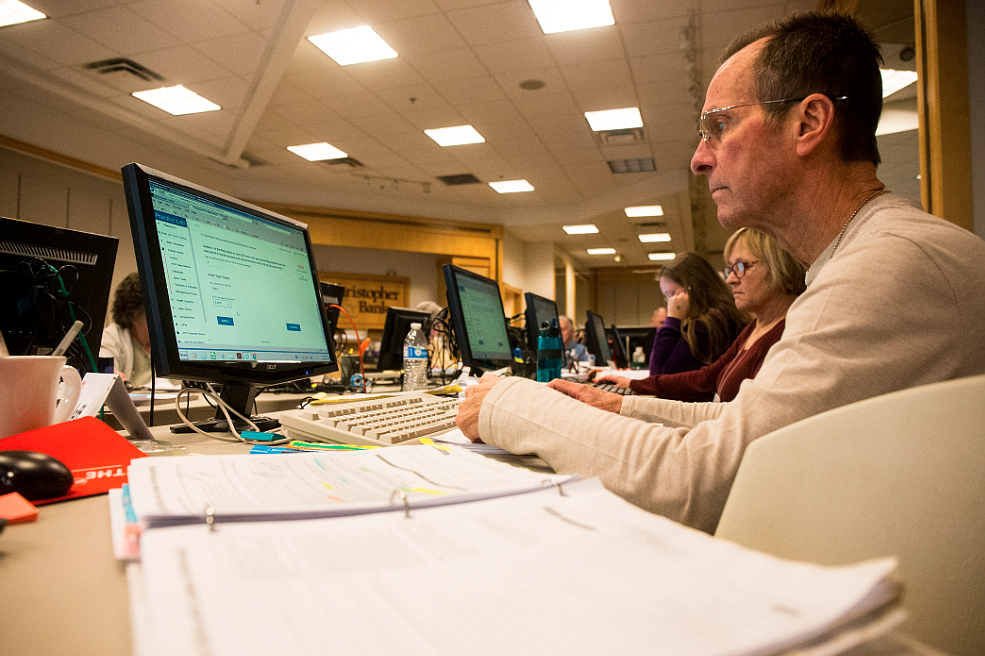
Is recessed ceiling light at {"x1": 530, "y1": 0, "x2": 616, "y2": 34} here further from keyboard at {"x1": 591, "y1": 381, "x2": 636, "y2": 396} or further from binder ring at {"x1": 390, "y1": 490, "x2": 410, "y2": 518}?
binder ring at {"x1": 390, "y1": 490, "x2": 410, "y2": 518}

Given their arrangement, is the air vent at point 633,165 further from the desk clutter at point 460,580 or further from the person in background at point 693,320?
the desk clutter at point 460,580

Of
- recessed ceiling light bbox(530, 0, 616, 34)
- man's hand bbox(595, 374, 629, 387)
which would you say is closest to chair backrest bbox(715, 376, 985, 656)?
man's hand bbox(595, 374, 629, 387)

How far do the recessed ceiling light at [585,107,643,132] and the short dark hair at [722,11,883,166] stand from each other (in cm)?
505

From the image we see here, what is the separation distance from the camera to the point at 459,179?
802 centimetres

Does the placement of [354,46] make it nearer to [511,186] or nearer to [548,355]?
[548,355]

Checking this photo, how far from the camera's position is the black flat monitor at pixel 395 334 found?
2855mm

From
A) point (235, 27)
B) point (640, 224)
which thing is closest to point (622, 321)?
point (640, 224)

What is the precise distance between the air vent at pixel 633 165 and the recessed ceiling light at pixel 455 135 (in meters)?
1.91

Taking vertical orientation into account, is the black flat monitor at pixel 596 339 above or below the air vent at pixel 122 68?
below

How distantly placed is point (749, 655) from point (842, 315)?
500 millimetres

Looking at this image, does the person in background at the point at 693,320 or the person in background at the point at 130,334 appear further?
the person in background at the point at 130,334

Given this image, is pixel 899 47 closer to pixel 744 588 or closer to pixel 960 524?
pixel 960 524

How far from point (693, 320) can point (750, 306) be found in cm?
71

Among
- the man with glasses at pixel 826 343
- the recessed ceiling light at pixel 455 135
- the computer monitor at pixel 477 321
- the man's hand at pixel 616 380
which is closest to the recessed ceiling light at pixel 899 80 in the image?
the man's hand at pixel 616 380
